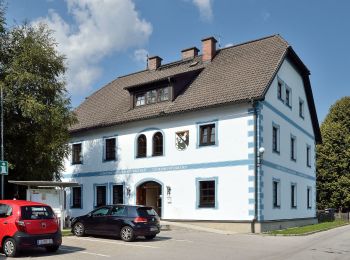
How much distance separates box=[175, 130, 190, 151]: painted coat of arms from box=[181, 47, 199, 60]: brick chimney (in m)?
8.43

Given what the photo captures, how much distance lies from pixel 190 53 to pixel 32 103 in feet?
47.2

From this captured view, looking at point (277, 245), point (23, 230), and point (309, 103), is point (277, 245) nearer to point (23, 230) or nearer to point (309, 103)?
point (23, 230)

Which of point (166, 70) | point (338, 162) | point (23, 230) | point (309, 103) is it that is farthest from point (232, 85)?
point (338, 162)

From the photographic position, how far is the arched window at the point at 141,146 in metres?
31.3

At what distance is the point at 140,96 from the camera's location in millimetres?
32719

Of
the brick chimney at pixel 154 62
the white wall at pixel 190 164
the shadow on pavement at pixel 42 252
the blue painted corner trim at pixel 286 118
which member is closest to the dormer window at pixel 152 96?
the white wall at pixel 190 164

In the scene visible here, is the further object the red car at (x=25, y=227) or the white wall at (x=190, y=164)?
the white wall at (x=190, y=164)

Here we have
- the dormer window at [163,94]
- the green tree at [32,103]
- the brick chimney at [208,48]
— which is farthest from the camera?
the brick chimney at [208,48]

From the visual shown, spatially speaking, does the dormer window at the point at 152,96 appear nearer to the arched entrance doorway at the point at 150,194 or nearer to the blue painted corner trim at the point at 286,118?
the arched entrance doorway at the point at 150,194

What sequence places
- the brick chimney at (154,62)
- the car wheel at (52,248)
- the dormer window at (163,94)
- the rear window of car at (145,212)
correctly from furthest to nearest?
the brick chimney at (154,62) < the dormer window at (163,94) < the rear window of car at (145,212) < the car wheel at (52,248)

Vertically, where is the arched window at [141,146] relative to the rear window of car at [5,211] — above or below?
above

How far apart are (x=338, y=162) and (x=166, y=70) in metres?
24.3

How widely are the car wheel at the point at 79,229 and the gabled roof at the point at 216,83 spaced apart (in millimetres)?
10190

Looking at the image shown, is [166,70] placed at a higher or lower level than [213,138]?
higher
